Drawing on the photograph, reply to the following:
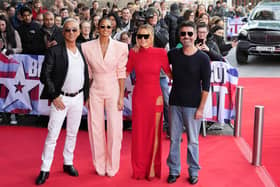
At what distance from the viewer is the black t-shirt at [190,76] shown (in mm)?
5035

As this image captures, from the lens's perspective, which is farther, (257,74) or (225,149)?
(257,74)

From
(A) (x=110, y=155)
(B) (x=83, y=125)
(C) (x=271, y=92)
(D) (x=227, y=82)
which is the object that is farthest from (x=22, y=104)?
(C) (x=271, y=92)

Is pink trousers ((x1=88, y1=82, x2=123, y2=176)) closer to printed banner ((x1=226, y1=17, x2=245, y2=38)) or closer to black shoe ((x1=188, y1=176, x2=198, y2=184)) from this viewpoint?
black shoe ((x1=188, y1=176, x2=198, y2=184))

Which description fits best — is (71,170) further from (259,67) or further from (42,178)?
(259,67)

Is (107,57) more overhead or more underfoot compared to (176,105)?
more overhead

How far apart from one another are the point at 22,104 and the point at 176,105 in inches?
149

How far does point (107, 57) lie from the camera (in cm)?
521

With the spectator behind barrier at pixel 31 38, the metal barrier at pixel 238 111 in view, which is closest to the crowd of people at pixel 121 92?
the metal barrier at pixel 238 111

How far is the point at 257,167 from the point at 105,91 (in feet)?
7.63

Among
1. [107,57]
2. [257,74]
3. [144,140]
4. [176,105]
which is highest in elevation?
[107,57]

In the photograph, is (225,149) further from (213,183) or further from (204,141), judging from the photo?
(213,183)

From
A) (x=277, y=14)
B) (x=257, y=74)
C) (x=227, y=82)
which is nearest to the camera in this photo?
(x=227, y=82)

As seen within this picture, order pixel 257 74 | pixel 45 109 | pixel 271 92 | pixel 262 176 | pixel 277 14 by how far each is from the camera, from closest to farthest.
A: pixel 262 176
pixel 45 109
pixel 271 92
pixel 257 74
pixel 277 14

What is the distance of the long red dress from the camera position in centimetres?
520
